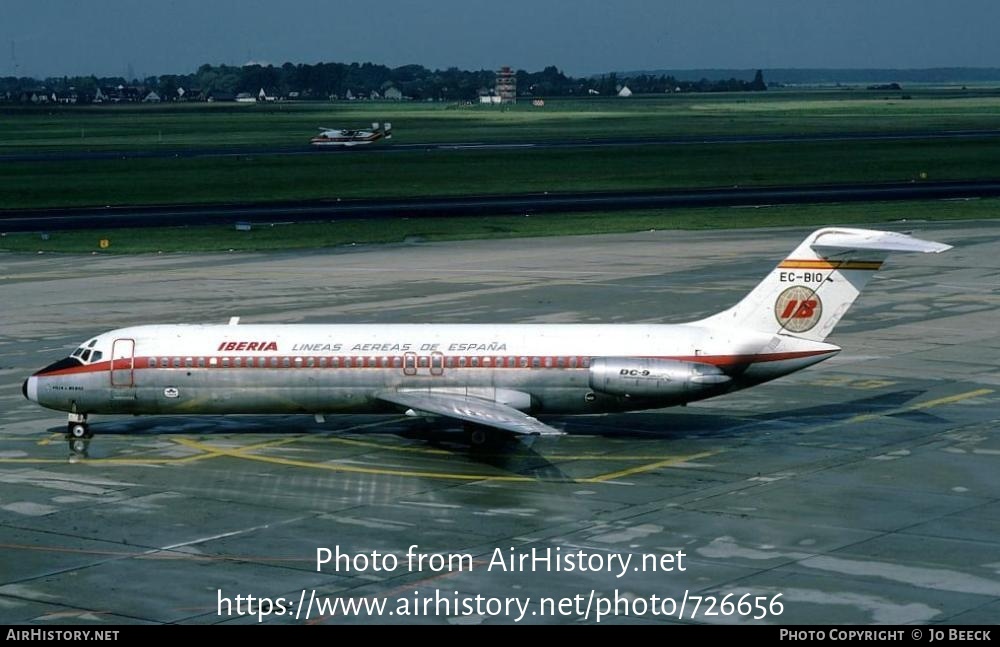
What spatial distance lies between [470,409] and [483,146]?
14423 centimetres

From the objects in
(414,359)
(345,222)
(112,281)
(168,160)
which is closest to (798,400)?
(414,359)

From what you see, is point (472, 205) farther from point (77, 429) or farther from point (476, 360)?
point (476, 360)

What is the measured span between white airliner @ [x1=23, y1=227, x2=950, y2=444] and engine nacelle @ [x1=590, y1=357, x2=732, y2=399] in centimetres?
5

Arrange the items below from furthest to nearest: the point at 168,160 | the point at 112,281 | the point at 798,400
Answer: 1. the point at 168,160
2. the point at 112,281
3. the point at 798,400

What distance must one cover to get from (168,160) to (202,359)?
121724 mm

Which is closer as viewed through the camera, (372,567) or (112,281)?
(372,567)

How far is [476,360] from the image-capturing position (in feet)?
126

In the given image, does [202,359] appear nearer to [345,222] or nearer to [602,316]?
[602,316]

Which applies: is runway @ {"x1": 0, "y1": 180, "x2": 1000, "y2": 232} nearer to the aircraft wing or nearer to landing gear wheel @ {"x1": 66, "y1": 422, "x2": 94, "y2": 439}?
landing gear wheel @ {"x1": 66, "y1": 422, "x2": 94, "y2": 439}

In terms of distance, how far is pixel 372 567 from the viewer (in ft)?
92.2

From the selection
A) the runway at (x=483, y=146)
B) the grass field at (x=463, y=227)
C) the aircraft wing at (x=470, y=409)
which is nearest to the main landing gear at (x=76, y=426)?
the aircraft wing at (x=470, y=409)


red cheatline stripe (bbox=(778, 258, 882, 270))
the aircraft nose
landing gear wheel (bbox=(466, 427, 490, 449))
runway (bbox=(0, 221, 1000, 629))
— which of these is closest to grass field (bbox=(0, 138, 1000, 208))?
runway (bbox=(0, 221, 1000, 629))

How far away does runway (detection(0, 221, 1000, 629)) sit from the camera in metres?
26.4

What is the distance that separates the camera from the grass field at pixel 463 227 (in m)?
86.6
